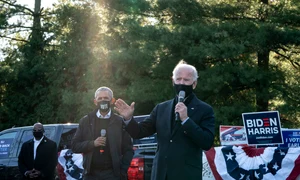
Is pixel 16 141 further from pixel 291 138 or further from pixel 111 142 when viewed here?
pixel 291 138

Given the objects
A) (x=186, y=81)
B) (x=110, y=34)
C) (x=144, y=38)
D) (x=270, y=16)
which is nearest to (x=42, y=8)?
(x=110, y=34)

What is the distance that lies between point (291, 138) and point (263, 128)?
2.92 ft

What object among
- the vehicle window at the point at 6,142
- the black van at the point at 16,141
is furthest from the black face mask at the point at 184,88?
the vehicle window at the point at 6,142

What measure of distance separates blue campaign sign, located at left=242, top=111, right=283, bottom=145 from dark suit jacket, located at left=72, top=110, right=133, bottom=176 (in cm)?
389

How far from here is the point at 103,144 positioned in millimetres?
6906

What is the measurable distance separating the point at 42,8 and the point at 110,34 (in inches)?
443

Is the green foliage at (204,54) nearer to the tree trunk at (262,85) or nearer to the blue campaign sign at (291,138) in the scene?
the tree trunk at (262,85)

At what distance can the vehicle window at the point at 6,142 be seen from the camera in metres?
12.1

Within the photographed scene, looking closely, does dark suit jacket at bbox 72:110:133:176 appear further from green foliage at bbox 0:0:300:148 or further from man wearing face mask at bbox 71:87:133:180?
green foliage at bbox 0:0:300:148

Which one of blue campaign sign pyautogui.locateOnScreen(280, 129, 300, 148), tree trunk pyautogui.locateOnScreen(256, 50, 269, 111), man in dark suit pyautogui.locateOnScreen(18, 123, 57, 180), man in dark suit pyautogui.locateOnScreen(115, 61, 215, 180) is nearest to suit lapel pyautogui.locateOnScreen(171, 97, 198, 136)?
man in dark suit pyautogui.locateOnScreen(115, 61, 215, 180)

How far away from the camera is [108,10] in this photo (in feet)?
86.5

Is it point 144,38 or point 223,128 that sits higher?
point 144,38

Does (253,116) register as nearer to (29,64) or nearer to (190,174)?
(190,174)

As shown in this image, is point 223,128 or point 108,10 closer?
point 223,128
